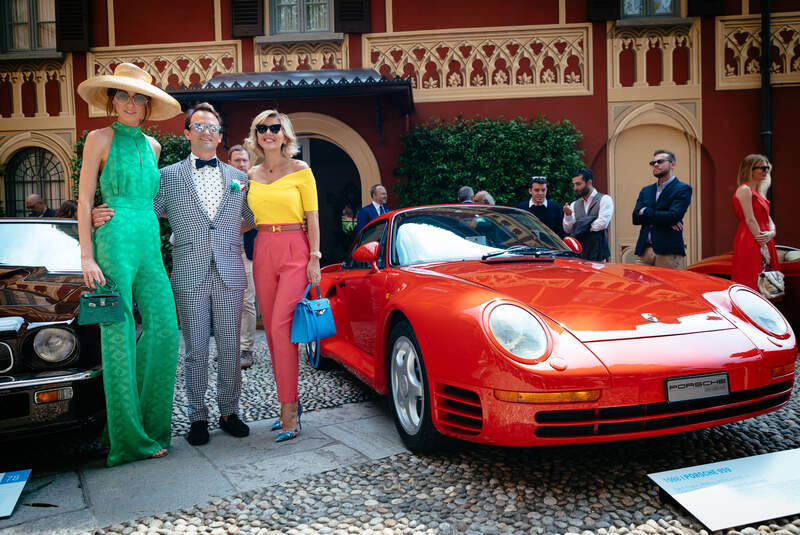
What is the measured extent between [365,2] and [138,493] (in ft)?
29.6

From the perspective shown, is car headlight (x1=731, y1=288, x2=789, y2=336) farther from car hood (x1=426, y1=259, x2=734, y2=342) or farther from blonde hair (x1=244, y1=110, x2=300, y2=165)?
blonde hair (x1=244, y1=110, x2=300, y2=165)

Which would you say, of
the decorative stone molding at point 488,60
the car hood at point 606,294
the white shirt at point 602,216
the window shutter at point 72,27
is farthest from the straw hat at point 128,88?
the window shutter at point 72,27

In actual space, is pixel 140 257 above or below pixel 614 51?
below

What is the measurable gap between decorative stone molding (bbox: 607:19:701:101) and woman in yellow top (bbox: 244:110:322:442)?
787 cm

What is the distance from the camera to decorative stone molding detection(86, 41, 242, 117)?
9992mm

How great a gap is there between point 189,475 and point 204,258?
1167 millimetres

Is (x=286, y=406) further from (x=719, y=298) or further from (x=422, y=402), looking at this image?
(x=719, y=298)

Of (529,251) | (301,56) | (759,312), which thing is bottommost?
(759,312)

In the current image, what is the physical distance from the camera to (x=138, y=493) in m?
2.60

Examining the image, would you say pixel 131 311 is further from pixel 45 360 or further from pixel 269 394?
pixel 269 394

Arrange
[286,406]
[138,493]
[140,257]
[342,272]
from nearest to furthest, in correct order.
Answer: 1. [138,493]
2. [140,257]
3. [286,406]
4. [342,272]

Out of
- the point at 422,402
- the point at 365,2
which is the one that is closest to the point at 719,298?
the point at 422,402

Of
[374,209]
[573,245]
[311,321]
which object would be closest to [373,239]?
[311,321]

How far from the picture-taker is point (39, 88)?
10273 millimetres
